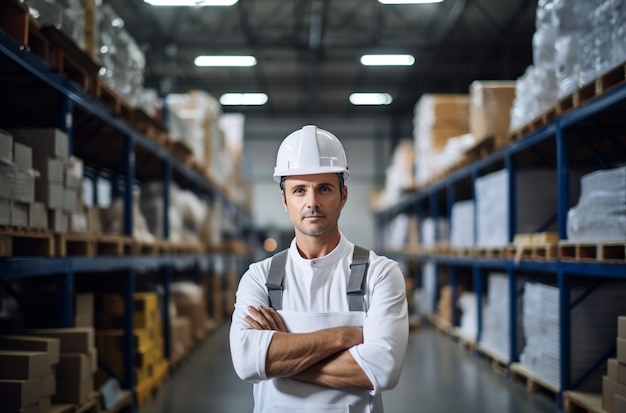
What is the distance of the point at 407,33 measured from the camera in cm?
1647

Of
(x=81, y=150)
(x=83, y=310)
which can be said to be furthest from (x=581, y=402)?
(x=81, y=150)

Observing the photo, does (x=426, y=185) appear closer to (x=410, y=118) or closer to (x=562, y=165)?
(x=562, y=165)

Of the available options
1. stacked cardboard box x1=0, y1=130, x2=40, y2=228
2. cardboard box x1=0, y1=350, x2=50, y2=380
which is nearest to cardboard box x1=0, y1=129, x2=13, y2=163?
stacked cardboard box x1=0, y1=130, x2=40, y2=228

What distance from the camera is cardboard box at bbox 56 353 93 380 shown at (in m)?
4.47

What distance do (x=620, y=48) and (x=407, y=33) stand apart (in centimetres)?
1237

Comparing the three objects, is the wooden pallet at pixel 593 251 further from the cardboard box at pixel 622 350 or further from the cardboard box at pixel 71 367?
the cardboard box at pixel 71 367

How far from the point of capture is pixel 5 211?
11.9ft

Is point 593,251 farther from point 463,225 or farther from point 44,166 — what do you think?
point 463,225

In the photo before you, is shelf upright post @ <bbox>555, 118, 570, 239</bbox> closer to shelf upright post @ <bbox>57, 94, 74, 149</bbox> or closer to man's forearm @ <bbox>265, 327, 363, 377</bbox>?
man's forearm @ <bbox>265, 327, 363, 377</bbox>

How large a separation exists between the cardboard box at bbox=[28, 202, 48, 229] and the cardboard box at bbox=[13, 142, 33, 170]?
249 millimetres

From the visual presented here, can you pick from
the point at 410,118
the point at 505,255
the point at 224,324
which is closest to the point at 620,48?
the point at 505,255

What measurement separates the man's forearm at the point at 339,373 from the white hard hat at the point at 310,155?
756 millimetres

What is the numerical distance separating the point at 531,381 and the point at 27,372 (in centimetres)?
470

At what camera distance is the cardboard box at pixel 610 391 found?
4398 mm
